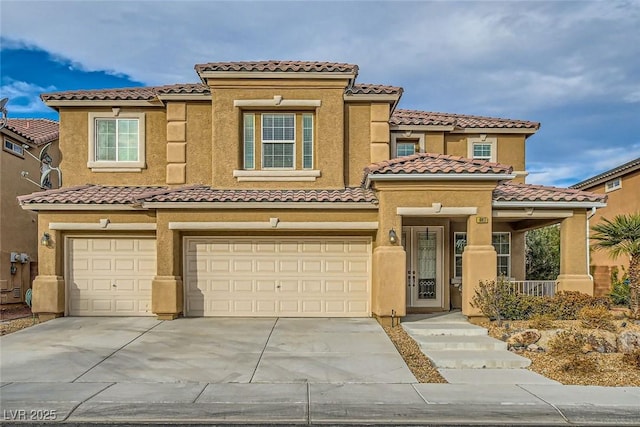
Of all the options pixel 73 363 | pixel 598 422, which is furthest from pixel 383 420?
pixel 73 363

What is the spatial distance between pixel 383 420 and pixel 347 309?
7334 mm

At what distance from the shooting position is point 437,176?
1272 cm

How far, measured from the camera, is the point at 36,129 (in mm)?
19953

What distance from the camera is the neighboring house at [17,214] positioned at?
55.5ft

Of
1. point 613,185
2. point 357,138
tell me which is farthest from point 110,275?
point 613,185

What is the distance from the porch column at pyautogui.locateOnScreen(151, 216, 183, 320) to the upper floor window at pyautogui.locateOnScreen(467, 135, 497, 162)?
10.4 metres

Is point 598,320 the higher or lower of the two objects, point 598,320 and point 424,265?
the lower

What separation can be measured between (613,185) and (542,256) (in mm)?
5008

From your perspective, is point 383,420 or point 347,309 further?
point 347,309

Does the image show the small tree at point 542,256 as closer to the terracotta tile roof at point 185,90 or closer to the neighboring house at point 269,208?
the neighboring house at point 269,208

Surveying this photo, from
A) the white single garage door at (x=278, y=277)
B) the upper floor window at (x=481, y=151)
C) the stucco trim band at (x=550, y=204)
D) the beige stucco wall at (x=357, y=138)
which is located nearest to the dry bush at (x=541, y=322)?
the stucco trim band at (x=550, y=204)

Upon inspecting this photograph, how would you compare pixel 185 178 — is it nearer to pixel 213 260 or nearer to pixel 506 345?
pixel 213 260

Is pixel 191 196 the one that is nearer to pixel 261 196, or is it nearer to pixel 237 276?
pixel 261 196

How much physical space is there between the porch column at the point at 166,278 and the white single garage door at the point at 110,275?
0.97 metres
